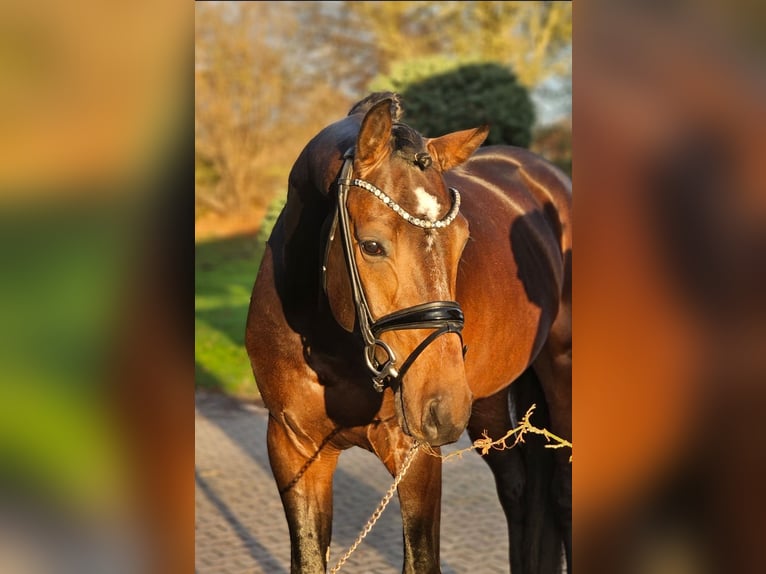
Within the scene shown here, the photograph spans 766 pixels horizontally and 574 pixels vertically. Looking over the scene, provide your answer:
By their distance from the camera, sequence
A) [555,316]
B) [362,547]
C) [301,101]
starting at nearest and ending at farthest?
[555,316], [362,547], [301,101]

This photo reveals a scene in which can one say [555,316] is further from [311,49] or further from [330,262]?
[311,49]

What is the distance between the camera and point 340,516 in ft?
18.9

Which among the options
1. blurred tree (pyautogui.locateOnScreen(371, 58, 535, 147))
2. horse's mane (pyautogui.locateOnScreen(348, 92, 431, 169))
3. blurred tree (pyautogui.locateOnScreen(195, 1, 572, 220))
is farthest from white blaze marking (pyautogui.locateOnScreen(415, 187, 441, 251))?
blurred tree (pyautogui.locateOnScreen(195, 1, 572, 220))

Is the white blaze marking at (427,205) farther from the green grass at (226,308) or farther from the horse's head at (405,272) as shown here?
the green grass at (226,308)

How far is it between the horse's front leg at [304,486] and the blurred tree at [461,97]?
6.71 metres

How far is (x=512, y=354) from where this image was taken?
3586 millimetres

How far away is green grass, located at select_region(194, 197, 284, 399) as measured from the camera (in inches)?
387

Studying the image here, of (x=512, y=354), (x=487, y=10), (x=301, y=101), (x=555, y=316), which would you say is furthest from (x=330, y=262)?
(x=487, y=10)

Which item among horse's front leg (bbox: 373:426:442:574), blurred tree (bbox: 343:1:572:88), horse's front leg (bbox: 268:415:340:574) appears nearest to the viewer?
horse's front leg (bbox: 373:426:442:574)

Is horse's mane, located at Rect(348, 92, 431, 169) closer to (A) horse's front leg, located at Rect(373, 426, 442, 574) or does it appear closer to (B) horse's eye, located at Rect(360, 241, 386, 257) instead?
(B) horse's eye, located at Rect(360, 241, 386, 257)
